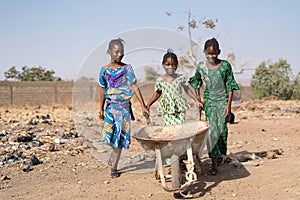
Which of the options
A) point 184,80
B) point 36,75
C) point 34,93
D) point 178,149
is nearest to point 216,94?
point 184,80

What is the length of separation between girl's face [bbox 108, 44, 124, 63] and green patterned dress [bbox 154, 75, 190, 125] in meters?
0.53

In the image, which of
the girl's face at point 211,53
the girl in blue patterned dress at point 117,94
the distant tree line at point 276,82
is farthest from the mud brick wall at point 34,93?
the girl's face at point 211,53

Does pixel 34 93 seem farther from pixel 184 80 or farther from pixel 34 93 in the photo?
pixel 184 80

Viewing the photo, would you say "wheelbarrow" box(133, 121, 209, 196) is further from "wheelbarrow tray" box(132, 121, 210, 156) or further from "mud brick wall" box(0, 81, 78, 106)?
"mud brick wall" box(0, 81, 78, 106)

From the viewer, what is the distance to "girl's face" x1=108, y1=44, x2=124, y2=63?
4387 millimetres

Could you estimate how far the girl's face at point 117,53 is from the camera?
14.4 feet

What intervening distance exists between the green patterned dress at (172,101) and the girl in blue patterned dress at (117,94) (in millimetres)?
285

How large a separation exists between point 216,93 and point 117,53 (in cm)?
123

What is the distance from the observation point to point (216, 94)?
448 centimetres

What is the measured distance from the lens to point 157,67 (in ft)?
14.7

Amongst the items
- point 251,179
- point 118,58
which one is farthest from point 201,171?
point 118,58

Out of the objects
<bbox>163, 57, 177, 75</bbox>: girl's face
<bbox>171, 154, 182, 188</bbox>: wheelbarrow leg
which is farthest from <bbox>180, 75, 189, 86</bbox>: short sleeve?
<bbox>171, 154, 182, 188</bbox>: wheelbarrow leg

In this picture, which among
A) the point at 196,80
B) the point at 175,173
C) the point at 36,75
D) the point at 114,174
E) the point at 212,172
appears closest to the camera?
the point at 175,173

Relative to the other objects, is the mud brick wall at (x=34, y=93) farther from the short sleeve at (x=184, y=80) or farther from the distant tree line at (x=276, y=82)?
the short sleeve at (x=184, y=80)
